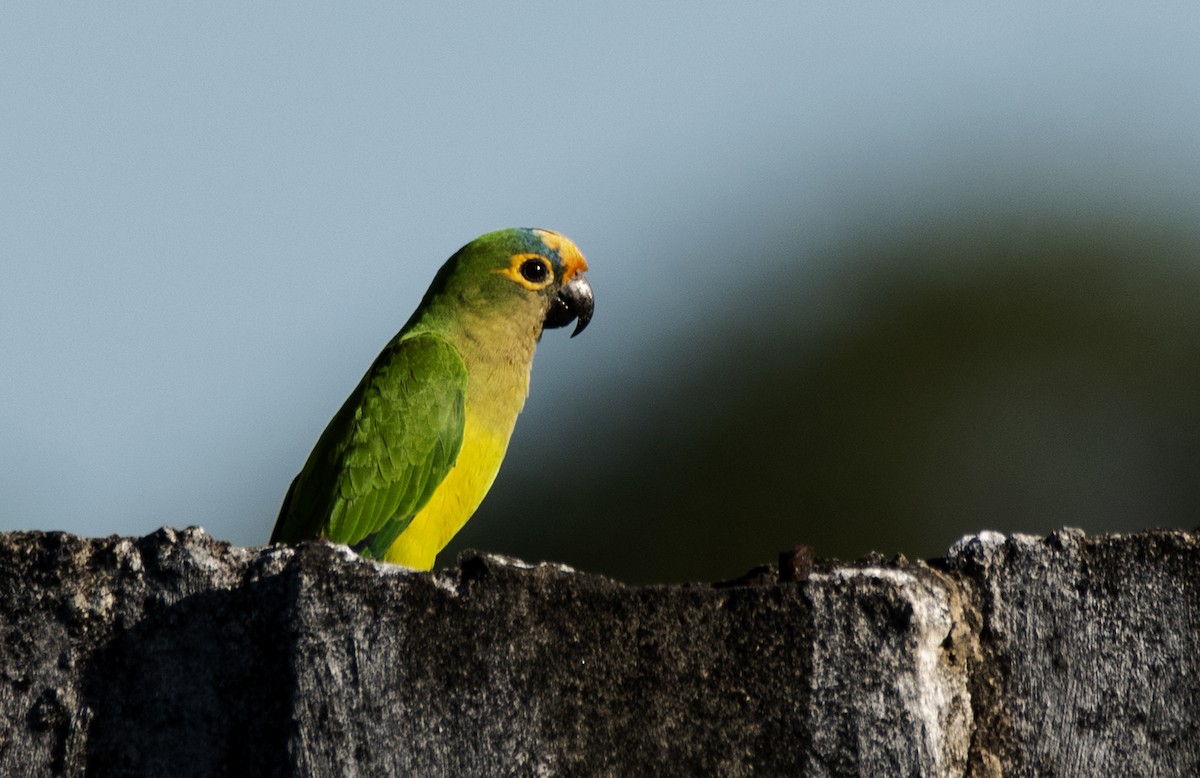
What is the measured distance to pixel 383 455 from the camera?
19.6 ft

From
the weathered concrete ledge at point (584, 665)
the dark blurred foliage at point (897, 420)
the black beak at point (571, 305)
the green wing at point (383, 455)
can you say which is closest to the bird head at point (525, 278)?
the black beak at point (571, 305)

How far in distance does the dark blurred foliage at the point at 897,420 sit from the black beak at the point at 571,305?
5.40 meters

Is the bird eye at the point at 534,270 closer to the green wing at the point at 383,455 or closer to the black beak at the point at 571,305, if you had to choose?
the black beak at the point at 571,305

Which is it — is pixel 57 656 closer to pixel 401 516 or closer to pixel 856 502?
pixel 401 516

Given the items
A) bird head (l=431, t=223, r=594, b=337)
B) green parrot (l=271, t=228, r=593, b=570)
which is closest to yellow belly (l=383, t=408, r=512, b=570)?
green parrot (l=271, t=228, r=593, b=570)

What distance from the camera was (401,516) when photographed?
234 inches

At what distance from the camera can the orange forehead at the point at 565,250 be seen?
7.50 meters

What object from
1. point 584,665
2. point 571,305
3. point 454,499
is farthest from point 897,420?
point 584,665

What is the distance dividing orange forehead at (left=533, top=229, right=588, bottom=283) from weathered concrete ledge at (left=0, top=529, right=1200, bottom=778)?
4.38m

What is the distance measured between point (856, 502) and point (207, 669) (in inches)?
433

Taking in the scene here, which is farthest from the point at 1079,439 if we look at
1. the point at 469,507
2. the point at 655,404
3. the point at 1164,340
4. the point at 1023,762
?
the point at 1023,762

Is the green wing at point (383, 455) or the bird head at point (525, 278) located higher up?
the bird head at point (525, 278)

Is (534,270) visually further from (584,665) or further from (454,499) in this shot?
(584,665)

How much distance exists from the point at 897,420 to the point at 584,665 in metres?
11.9
